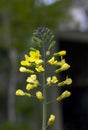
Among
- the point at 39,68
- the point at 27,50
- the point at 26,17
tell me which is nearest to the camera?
the point at 39,68

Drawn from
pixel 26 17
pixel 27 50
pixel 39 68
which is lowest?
pixel 39 68

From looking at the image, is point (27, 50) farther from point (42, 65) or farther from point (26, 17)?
point (42, 65)

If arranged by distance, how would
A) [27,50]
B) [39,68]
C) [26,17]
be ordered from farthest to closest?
[27,50]
[26,17]
[39,68]

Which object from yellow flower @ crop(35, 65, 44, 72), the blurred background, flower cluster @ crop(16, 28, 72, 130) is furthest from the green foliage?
yellow flower @ crop(35, 65, 44, 72)

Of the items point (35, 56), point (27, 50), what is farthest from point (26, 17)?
point (35, 56)

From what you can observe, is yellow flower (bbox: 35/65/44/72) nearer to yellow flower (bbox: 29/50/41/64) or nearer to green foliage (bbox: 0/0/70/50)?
yellow flower (bbox: 29/50/41/64)

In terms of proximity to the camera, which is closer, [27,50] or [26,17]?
[26,17]

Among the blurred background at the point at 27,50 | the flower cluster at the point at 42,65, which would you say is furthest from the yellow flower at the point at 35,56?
the blurred background at the point at 27,50

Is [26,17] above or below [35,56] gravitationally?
above

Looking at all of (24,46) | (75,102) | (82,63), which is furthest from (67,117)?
(24,46)

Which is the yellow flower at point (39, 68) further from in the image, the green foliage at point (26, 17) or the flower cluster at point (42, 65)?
the green foliage at point (26, 17)
